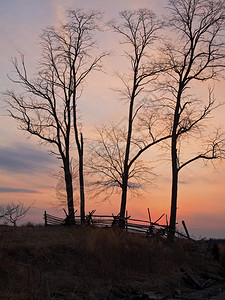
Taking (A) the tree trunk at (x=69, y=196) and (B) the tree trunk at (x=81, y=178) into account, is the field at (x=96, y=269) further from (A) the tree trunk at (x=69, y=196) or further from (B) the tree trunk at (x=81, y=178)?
(A) the tree trunk at (x=69, y=196)

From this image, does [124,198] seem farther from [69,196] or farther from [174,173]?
[69,196]

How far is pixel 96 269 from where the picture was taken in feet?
44.4

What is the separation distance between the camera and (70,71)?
30.0 meters

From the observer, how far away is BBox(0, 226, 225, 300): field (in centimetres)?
1099

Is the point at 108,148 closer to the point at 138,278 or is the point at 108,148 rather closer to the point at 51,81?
the point at 51,81

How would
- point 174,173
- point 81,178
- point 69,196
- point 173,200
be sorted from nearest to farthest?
1. point 173,200
2. point 174,173
3. point 81,178
4. point 69,196

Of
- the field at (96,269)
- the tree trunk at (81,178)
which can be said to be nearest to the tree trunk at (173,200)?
the field at (96,269)

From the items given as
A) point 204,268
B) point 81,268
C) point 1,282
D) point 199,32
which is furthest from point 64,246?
point 199,32

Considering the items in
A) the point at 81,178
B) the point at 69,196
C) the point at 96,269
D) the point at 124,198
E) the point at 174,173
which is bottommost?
the point at 96,269

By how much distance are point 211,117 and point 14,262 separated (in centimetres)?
1692

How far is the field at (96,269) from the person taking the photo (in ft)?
36.1

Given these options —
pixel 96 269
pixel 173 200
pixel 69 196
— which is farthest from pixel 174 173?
pixel 96 269

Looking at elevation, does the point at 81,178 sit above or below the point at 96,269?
above

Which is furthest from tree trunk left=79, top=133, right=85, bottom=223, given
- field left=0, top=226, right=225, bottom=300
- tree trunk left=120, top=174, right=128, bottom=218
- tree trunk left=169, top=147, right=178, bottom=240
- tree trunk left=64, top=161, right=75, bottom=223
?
field left=0, top=226, right=225, bottom=300
